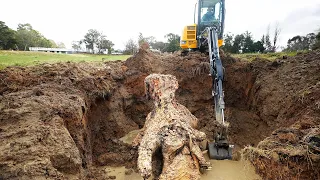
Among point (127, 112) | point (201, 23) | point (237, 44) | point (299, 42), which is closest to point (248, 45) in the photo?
point (237, 44)

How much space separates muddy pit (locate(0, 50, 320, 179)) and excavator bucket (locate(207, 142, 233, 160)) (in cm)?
32

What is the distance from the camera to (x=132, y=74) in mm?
9023

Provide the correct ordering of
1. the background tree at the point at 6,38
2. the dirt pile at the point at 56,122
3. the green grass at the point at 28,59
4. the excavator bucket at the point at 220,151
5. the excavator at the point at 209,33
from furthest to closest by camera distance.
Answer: the background tree at the point at 6,38 → the green grass at the point at 28,59 → the excavator at the point at 209,33 → the excavator bucket at the point at 220,151 → the dirt pile at the point at 56,122

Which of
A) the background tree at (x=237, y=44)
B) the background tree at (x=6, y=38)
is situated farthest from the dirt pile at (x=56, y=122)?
the background tree at (x=237, y=44)

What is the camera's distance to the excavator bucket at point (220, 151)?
19.2 ft

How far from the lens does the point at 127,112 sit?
28.3 ft

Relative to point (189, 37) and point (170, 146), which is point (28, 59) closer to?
point (189, 37)

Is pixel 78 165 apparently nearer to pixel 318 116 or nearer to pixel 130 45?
pixel 318 116

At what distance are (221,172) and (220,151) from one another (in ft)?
1.83

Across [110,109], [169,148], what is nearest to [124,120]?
[110,109]

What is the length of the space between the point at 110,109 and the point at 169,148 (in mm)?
3785

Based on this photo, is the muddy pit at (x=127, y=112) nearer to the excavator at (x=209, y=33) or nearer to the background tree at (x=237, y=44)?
the excavator at (x=209, y=33)

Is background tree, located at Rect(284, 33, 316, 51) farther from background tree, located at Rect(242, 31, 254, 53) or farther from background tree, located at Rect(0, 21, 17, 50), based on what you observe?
background tree, located at Rect(0, 21, 17, 50)

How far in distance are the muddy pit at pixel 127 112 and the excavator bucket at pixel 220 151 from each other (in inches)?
12.5
